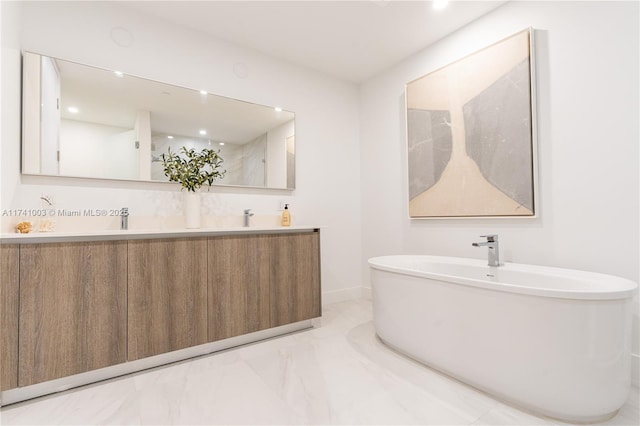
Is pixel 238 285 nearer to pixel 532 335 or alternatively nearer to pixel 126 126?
pixel 126 126

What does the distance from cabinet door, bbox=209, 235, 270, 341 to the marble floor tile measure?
0.20 m

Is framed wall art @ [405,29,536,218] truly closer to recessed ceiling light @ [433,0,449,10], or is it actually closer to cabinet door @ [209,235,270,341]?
recessed ceiling light @ [433,0,449,10]

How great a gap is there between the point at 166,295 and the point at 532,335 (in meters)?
1.99

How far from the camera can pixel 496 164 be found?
7.26 ft

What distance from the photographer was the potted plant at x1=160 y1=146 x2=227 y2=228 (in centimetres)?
226

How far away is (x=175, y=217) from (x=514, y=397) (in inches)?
95.5

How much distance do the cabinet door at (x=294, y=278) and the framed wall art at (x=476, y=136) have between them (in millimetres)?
1102

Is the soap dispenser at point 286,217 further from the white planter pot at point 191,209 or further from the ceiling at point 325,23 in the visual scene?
the ceiling at point 325,23

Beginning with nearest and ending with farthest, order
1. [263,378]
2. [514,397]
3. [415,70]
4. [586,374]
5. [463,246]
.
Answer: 1. [586,374]
2. [514,397]
3. [263,378]
4. [463,246]
5. [415,70]

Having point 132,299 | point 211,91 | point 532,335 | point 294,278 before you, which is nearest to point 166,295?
point 132,299

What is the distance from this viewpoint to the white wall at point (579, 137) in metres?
1.68

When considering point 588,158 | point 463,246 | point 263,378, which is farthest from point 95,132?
point 588,158

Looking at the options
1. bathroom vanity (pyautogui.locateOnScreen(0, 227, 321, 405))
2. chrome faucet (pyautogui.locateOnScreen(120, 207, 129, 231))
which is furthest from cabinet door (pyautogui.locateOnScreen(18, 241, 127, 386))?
chrome faucet (pyautogui.locateOnScreen(120, 207, 129, 231))

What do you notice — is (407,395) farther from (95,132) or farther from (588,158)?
(95,132)
